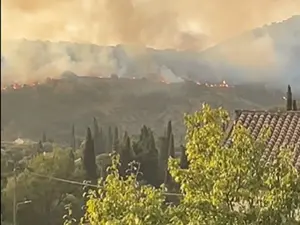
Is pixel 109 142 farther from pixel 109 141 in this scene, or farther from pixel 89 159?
Answer: pixel 89 159

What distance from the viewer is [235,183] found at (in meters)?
4.30

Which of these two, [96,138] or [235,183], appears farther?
[96,138]

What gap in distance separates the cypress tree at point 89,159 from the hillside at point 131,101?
0.14 m

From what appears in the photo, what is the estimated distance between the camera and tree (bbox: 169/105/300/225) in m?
4.20

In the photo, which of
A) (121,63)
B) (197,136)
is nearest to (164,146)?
(121,63)

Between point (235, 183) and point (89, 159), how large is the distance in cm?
401

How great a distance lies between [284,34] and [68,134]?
2.69 meters

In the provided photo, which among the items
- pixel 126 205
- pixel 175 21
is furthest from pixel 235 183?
pixel 175 21

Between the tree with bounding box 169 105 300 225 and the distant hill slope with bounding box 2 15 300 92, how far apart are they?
12.3ft

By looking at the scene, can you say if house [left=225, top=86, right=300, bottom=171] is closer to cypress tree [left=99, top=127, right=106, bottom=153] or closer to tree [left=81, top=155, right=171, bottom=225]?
cypress tree [left=99, top=127, right=106, bottom=153]

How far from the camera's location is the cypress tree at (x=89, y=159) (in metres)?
7.99

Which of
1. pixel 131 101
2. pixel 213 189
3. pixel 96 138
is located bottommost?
pixel 213 189

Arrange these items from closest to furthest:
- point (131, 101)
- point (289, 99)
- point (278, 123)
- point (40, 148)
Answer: point (40, 148)
point (278, 123)
point (289, 99)
point (131, 101)

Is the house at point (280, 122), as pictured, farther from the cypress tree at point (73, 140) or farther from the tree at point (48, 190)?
the tree at point (48, 190)
